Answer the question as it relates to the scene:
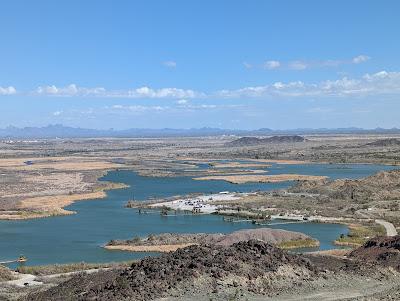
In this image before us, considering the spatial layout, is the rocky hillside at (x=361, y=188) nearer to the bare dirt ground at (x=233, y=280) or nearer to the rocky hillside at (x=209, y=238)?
the rocky hillside at (x=209, y=238)

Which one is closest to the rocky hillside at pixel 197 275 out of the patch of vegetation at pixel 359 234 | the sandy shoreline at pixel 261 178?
the patch of vegetation at pixel 359 234

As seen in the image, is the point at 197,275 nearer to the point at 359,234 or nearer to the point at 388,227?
the point at 359,234

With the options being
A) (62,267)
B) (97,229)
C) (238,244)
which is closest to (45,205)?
(97,229)

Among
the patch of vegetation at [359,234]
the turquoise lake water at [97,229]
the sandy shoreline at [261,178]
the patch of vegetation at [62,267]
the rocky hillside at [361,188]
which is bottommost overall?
the turquoise lake water at [97,229]

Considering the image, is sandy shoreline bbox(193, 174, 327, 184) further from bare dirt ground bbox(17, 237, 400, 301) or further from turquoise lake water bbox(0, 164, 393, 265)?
bare dirt ground bbox(17, 237, 400, 301)

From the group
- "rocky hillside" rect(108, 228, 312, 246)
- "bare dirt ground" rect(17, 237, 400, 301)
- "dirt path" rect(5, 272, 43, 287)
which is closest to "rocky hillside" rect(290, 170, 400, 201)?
"rocky hillside" rect(108, 228, 312, 246)

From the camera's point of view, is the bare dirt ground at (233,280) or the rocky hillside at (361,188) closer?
the bare dirt ground at (233,280)
